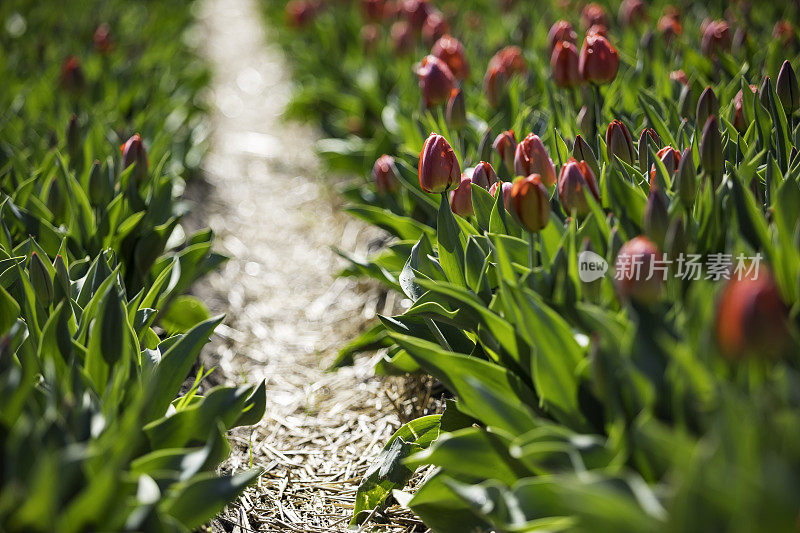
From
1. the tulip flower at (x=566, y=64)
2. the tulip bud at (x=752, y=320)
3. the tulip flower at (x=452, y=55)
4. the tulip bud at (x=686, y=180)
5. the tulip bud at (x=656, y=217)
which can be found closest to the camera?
the tulip bud at (x=752, y=320)

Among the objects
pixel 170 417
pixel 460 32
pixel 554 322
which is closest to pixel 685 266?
pixel 554 322

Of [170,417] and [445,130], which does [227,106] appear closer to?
[445,130]

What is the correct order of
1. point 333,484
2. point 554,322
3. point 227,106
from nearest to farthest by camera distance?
point 554,322 < point 333,484 < point 227,106

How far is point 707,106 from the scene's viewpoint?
2123 mm

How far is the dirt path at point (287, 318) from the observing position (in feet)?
6.98

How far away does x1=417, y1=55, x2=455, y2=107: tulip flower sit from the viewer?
256 cm

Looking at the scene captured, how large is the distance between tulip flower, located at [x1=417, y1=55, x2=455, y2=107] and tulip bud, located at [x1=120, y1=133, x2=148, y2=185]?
971 mm

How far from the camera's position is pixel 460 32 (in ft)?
14.2

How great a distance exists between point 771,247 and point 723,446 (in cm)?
59

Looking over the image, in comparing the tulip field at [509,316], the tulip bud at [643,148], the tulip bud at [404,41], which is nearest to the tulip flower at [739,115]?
the tulip field at [509,316]

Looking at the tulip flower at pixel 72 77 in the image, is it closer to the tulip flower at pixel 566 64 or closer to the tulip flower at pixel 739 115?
the tulip flower at pixel 566 64

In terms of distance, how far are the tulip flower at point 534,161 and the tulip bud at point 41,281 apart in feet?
3.77

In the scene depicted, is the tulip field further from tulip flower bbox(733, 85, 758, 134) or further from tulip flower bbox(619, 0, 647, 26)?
tulip flower bbox(619, 0, 647, 26)

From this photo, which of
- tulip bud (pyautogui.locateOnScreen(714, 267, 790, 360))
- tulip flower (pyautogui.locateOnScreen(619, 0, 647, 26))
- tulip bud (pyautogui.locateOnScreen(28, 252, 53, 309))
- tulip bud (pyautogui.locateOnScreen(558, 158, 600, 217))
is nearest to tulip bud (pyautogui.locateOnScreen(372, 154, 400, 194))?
tulip bud (pyautogui.locateOnScreen(558, 158, 600, 217))
